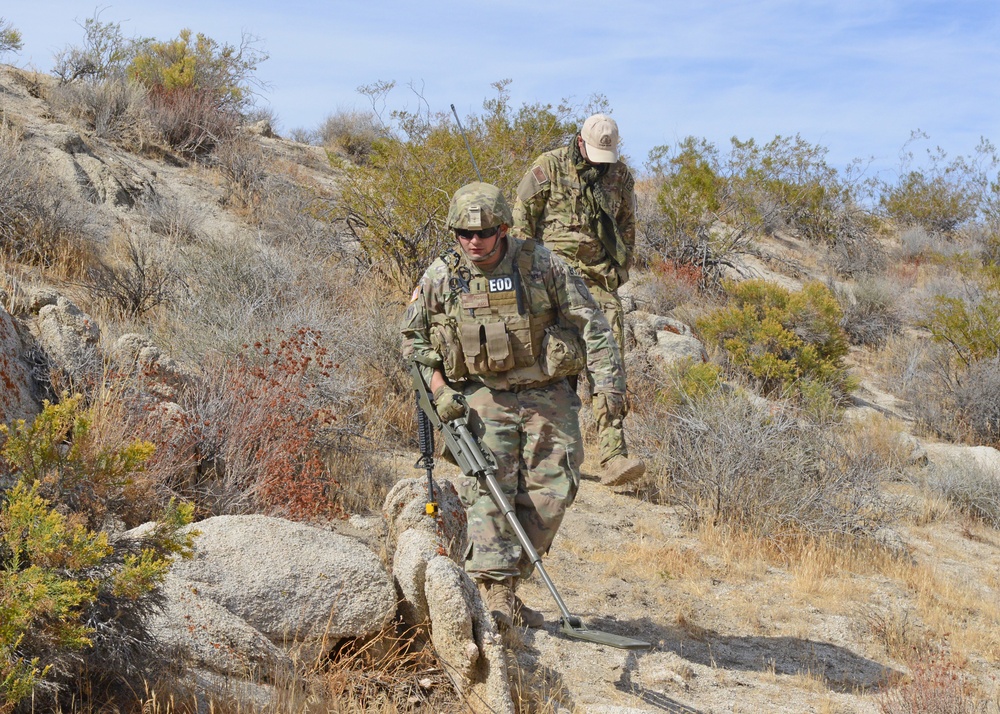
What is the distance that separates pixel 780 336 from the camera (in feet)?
34.3

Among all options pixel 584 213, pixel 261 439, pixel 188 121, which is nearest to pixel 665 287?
pixel 584 213

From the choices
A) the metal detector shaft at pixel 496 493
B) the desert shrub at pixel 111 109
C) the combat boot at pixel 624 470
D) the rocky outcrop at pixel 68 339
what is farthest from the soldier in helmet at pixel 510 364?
the desert shrub at pixel 111 109

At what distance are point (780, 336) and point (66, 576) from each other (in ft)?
29.3

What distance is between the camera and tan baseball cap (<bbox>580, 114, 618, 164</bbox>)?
6352 mm

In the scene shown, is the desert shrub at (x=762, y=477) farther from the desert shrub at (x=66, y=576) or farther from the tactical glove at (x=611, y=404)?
the desert shrub at (x=66, y=576)

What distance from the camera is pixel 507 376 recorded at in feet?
14.3

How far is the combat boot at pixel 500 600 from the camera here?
13.5 feet

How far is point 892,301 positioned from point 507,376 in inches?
454

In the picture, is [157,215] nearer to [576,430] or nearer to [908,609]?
[576,430]

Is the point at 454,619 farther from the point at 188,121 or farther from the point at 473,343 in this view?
the point at 188,121

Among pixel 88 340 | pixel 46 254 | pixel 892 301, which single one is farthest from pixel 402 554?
pixel 892 301

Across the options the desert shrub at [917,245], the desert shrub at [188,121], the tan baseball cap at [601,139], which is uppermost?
the desert shrub at [188,121]

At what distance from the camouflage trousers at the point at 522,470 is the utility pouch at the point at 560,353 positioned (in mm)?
137

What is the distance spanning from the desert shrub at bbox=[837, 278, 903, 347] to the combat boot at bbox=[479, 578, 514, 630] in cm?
1074
